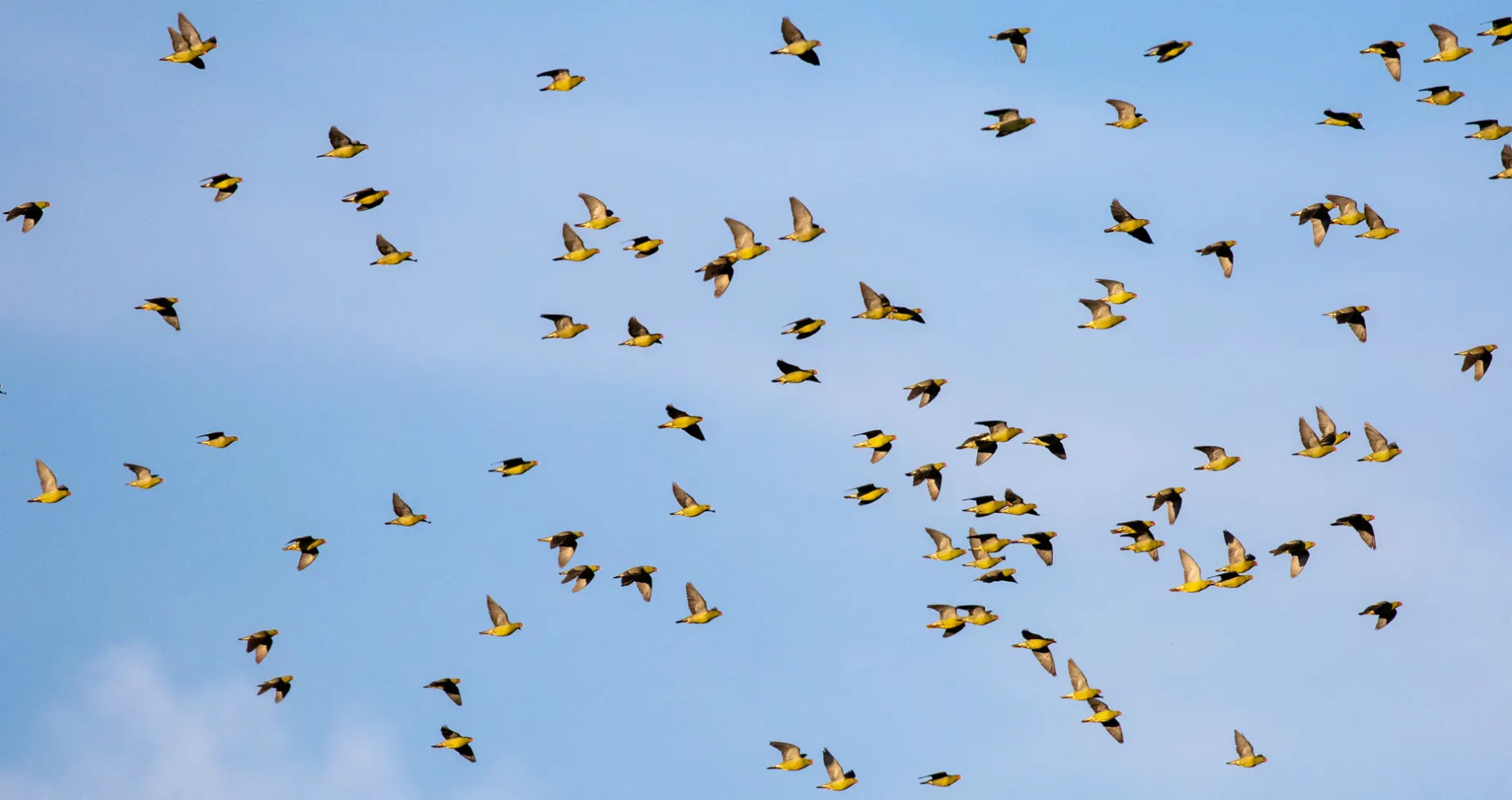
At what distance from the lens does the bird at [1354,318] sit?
65.8 meters

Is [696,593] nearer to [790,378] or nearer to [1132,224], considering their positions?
[790,378]

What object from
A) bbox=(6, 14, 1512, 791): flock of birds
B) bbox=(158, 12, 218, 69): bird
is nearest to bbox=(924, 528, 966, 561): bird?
bbox=(6, 14, 1512, 791): flock of birds

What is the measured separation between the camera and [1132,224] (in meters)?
64.8

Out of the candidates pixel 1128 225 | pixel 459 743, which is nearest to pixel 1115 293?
pixel 1128 225

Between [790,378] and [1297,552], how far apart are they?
14.9 metres

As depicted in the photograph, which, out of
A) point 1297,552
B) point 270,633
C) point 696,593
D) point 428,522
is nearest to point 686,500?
point 696,593

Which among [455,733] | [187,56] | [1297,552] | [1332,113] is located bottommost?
[455,733]

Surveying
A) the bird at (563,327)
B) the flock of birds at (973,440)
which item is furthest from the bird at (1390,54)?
the bird at (563,327)

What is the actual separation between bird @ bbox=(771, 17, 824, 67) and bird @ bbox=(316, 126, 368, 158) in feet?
38.8

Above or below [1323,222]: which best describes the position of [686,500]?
below

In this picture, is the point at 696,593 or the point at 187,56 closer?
the point at 187,56

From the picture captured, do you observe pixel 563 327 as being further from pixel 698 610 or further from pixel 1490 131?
pixel 1490 131

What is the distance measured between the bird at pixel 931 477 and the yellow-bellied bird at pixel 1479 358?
48.7 feet

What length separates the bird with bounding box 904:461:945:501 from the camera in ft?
218
